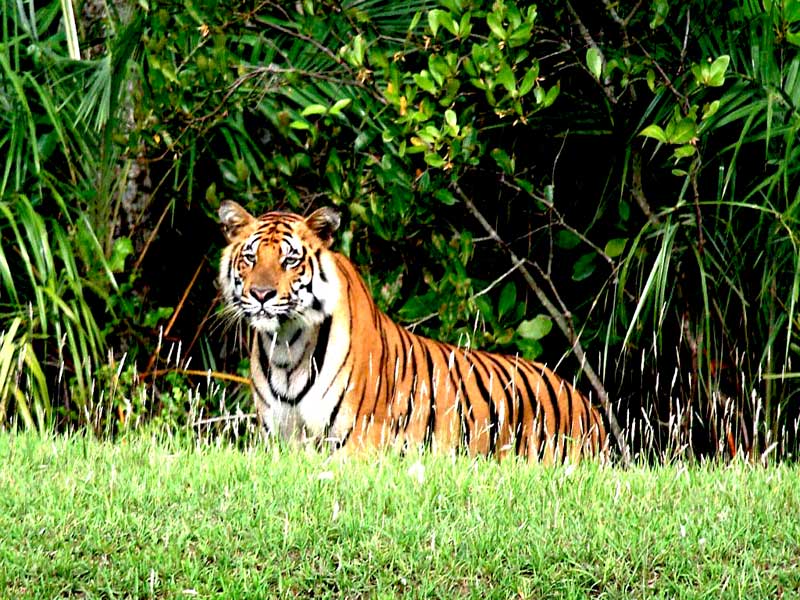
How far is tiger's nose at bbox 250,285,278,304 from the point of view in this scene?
6160 millimetres

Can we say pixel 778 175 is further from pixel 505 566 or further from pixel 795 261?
pixel 505 566

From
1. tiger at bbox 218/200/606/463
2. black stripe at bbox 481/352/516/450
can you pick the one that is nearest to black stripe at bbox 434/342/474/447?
tiger at bbox 218/200/606/463

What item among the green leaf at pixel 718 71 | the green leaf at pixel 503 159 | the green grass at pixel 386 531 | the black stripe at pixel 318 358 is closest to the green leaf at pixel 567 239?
the green leaf at pixel 503 159

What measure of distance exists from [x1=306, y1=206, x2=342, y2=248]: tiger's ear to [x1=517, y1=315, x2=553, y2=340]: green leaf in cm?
148

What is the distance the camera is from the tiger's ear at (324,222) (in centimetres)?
647

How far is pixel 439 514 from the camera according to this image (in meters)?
4.83

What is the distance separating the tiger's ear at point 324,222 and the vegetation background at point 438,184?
51cm

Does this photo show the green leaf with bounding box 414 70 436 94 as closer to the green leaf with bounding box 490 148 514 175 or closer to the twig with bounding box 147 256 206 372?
the green leaf with bounding box 490 148 514 175

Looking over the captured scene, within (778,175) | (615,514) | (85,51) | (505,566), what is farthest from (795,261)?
(85,51)

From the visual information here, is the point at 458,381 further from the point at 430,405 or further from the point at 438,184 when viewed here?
the point at 438,184

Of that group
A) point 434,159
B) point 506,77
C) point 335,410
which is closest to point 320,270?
point 335,410

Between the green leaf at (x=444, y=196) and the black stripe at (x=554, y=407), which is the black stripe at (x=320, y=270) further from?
the black stripe at (x=554, y=407)

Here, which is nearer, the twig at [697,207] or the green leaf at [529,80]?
the green leaf at [529,80]

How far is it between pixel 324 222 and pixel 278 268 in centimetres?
37
